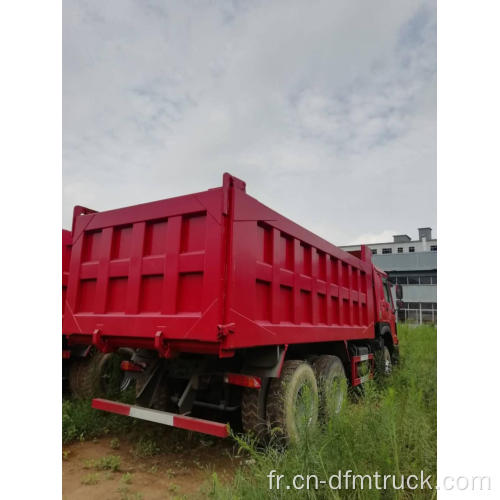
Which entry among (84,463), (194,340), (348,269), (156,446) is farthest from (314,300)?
(84,463)

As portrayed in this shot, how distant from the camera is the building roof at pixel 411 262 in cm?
3172

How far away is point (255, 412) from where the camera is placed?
375 centimetres

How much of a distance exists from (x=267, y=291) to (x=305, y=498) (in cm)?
185

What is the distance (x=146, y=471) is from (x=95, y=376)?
206 centimetres

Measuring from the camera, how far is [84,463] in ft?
12.4

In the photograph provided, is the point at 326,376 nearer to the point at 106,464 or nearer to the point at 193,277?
A: the point at 193,277

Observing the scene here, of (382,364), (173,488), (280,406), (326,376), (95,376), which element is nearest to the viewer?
(173,488)

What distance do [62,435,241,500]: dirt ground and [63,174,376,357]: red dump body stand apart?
1186mm

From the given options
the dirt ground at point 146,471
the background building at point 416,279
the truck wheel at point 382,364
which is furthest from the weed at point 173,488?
the background building at point 416,279

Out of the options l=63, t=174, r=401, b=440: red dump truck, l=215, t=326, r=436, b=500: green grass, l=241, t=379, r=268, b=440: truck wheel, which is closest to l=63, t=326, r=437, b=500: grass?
l=215, t=326, r=436, b=500: green grass

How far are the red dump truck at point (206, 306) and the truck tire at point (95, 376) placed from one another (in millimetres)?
1456

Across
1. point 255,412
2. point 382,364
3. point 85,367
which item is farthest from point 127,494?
point 382,364

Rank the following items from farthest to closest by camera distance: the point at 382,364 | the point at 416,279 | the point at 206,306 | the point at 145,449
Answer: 1. the point at 416,279
2. the point at 382,364
3. the point at 145,449
4. the point at 206,306

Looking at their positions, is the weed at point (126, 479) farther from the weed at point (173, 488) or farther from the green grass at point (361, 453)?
the green grass at point (361, 453)
